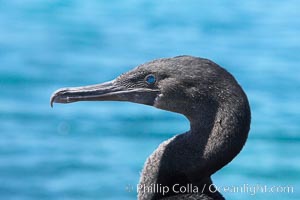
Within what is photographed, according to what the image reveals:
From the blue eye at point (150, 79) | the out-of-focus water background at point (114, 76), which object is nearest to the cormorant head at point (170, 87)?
the blue eye at point (150, 79)

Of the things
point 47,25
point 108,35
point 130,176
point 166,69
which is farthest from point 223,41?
point 166,69

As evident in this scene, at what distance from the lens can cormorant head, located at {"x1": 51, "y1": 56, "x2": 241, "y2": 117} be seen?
3.92m

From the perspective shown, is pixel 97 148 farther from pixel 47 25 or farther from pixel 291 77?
pixel 47 25

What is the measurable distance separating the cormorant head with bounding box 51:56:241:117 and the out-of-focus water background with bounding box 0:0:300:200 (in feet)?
11.9

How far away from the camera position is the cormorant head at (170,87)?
3922mm

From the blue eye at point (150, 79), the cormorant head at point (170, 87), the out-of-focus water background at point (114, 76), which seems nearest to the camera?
the cormorant head at point (170, 87)

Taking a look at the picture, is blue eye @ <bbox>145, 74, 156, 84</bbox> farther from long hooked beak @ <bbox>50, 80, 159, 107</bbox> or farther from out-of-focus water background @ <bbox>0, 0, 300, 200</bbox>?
out-of-focus water background @ <bbox>0, 0, 300, 200</bbox>

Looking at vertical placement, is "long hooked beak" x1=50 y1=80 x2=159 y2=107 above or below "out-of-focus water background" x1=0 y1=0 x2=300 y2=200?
below

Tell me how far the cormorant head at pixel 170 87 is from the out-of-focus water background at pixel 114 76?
11.9 feet

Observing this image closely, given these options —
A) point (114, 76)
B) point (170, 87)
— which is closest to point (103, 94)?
point (170, 87)

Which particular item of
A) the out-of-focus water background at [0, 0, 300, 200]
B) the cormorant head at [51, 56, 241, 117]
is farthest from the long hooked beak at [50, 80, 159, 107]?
the out-of-focus water background at [0, 0, 300, 200]

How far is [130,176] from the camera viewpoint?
8062mm

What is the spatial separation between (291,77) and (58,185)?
10.4 ft

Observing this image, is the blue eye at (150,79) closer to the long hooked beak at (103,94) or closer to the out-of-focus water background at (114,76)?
the long hooked beak at (103,94)
